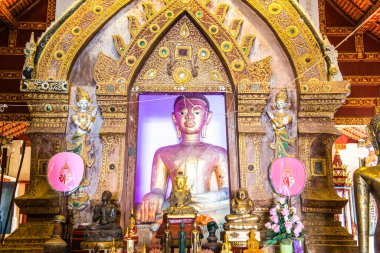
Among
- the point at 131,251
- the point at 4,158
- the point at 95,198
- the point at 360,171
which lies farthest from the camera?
the point at 4,158

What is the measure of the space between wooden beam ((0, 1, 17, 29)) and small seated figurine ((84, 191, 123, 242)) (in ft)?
24.8

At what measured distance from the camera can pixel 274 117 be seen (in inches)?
284

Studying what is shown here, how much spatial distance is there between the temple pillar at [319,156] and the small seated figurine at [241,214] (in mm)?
970

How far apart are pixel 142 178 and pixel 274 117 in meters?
2.36

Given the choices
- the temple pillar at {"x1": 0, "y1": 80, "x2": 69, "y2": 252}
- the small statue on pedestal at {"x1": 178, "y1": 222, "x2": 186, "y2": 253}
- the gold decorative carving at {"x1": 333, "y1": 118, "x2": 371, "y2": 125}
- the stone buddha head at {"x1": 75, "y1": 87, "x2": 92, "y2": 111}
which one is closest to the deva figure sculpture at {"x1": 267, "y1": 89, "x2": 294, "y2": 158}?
the small statue on pedestal at {"x1": 178, "y1": 222, "x2": 186, "y2": 253}

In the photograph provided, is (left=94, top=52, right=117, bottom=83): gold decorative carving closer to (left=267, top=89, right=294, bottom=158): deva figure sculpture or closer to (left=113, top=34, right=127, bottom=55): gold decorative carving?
(left=113, top=34, right=127, bottom=55): gold decorative carving

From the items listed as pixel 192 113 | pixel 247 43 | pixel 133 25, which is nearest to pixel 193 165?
pixel 192 113

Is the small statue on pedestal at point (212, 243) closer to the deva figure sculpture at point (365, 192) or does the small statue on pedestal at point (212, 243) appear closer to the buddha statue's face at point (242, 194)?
the buddha statue's face at point (242, 194)

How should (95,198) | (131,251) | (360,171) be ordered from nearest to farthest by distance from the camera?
(360,171)
(131,251)
(95,198)

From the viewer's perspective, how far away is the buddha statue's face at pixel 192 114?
24.6ft

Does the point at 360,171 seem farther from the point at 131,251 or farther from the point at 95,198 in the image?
the point at 95,198

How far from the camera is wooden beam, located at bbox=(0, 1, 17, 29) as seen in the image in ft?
38.4

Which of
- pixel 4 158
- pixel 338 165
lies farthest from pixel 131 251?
pixel 338 165

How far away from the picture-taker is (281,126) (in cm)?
715
